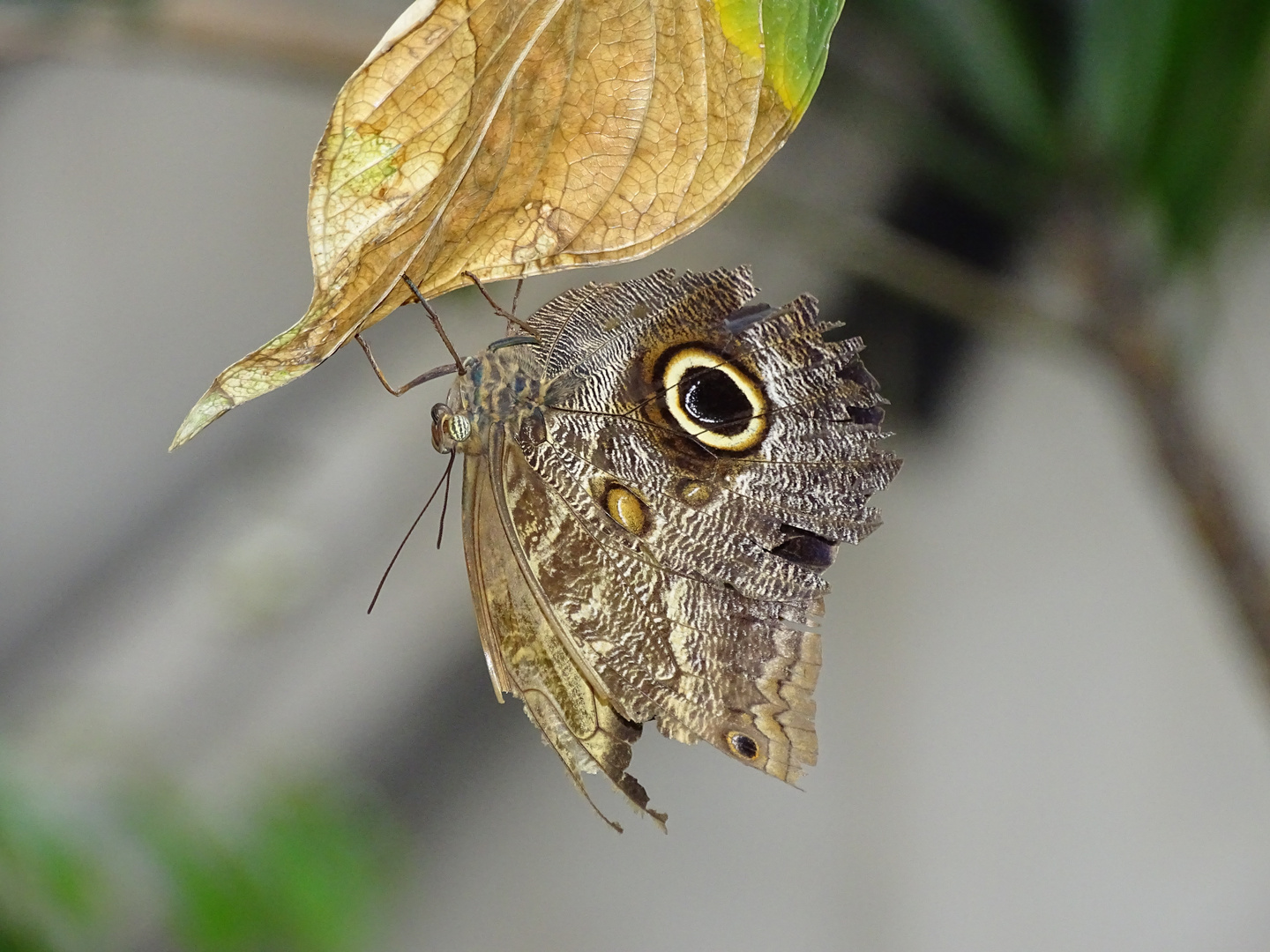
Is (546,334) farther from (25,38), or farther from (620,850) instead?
(620,850)

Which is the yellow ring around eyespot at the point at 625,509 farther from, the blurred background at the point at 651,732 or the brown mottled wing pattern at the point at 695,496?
the blurred background at the point at 651,732

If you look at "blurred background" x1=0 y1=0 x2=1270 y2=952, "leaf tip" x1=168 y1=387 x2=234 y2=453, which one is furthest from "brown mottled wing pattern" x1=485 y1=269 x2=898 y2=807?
"blurred background" x1=0 y1=0 x2=1270 y2=952

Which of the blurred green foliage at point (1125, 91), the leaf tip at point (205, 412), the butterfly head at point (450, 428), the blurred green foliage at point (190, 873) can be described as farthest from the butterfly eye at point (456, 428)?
the blurred green foliage at point (1125, 91)

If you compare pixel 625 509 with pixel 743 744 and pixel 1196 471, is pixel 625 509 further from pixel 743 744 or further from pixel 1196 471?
pixel 1196 471

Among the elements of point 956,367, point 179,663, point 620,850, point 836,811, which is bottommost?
point 179,663

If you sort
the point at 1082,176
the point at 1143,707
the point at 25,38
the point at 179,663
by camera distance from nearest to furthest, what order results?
the point at 25,38 < the point at 1082,176 < the point at 179,663 < the point at 1143,707

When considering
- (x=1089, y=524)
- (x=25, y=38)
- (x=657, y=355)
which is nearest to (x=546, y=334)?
(x=657, y=355)

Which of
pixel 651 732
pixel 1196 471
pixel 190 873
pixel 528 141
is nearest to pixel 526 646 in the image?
pixel 528 141
